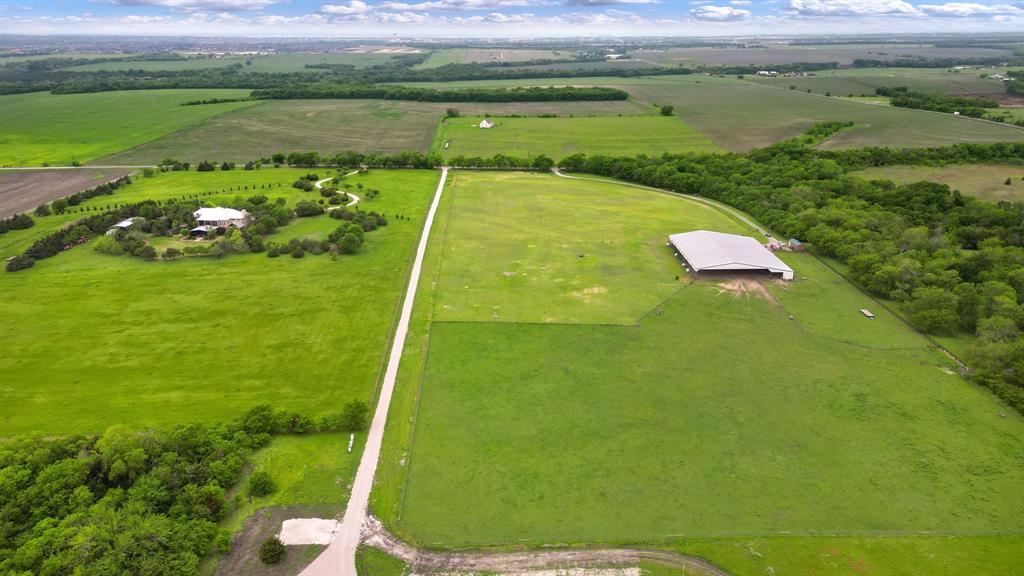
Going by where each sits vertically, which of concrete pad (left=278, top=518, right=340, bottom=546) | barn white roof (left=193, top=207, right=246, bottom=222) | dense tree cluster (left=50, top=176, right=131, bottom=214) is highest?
dense tree cluster (left=50, top=176, right=131, bottom=214)

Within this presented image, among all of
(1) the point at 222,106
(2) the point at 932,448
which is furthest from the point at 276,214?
(1) the point at 222,106

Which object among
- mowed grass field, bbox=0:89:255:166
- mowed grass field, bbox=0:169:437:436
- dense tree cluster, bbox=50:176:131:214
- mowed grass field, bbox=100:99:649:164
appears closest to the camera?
mowed grass field, bbox=0:169:437:436

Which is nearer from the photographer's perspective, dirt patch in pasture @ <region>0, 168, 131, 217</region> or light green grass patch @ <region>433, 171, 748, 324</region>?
light green grass patch @ <region>433, 171, 748, 324</region>

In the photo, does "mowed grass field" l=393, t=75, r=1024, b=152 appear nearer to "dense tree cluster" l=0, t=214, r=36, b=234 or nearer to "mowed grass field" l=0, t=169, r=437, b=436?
"mowed grass field" l=0, t=169, r=437, b=436

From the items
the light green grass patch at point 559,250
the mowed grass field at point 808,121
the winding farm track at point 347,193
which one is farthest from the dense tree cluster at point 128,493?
the mowed grass field at point 808,121

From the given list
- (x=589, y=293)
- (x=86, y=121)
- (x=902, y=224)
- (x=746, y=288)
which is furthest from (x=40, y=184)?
(x=902, y=224)

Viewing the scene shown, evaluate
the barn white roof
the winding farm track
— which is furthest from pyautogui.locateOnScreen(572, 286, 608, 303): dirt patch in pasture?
the barn white roof
